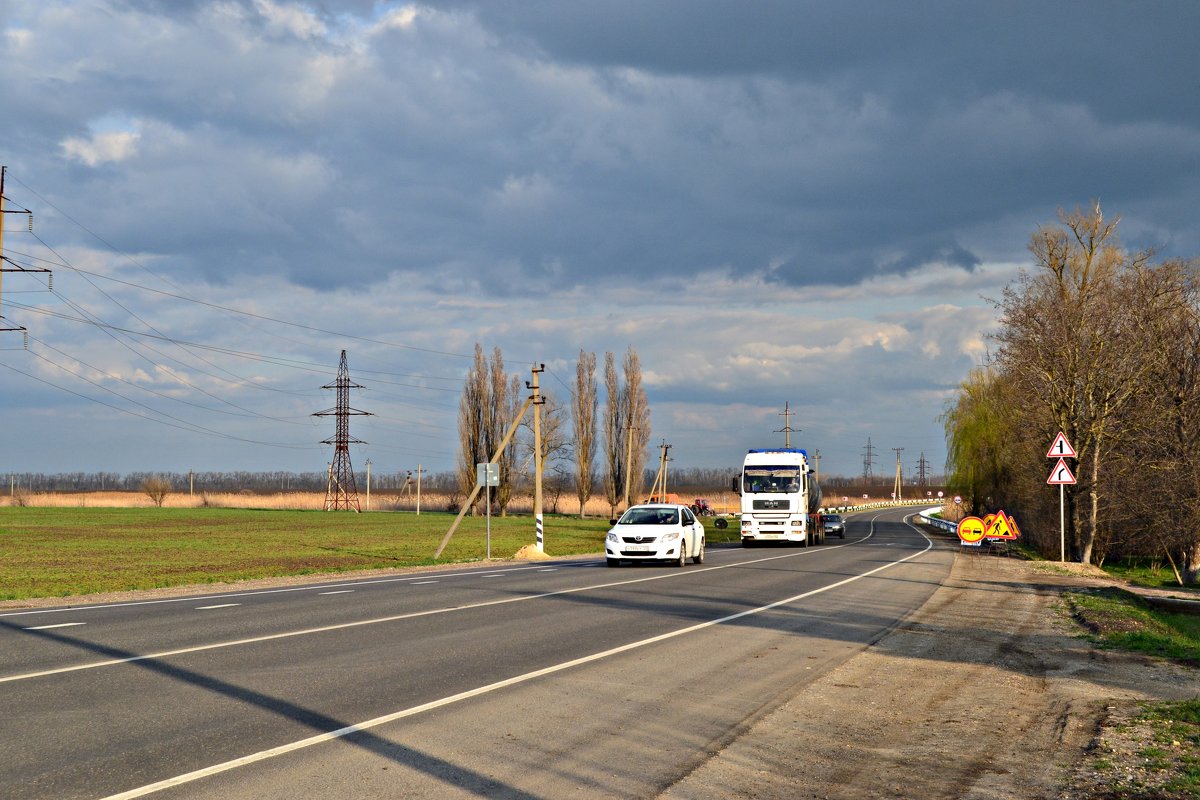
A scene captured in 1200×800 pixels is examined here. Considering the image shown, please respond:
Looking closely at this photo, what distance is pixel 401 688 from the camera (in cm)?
971

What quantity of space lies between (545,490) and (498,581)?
8146 cm

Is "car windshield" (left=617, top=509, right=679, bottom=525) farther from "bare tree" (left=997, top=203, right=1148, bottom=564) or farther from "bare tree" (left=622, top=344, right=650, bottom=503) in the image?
"bare tree" (left=622, top=344, right=650, bottom=503)

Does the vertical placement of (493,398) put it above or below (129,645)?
above

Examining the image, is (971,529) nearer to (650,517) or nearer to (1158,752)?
(650,517)

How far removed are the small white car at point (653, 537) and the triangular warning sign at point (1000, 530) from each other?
952 cm

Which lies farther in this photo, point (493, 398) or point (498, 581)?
point (493, 398)

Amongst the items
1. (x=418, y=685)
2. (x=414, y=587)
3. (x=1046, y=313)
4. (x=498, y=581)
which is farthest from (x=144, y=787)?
(x=1046, y=313)

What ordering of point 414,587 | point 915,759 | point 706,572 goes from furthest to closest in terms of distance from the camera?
point 706,572, point 414,587, point 915,759

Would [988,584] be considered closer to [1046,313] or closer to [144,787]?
[1046,313]

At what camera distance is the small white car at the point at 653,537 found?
27.7m

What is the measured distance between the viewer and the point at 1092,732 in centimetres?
822

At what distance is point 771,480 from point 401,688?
37163mm

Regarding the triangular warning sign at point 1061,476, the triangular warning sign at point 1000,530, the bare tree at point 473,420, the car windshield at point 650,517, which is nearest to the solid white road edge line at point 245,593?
the car windshield at point 650,517

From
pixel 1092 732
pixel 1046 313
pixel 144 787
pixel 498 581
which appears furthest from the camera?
pixel 1046 313
